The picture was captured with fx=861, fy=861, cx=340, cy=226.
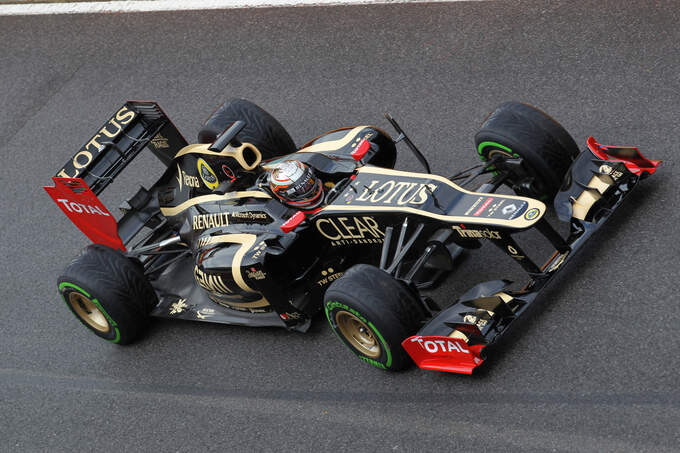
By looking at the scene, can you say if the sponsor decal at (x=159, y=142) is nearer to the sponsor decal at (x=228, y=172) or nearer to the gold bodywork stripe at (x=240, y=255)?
the sponsor decal at (x=228, y=172)

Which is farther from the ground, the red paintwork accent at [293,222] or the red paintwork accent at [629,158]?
the red paintwork accent at [293,222]

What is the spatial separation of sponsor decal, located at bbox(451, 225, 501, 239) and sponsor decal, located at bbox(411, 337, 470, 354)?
2.34 feet

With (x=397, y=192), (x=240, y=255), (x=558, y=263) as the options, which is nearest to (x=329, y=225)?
(x=397, y=192)

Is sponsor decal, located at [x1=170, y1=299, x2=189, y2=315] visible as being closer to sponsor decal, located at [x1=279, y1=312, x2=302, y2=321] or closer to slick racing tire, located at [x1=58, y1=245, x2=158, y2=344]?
slick racing tire, located at [x1=58, y1=245, x2=158, y2=344]

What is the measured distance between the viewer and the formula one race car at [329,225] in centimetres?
535

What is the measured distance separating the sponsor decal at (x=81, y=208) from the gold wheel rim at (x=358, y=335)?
7.21 ft

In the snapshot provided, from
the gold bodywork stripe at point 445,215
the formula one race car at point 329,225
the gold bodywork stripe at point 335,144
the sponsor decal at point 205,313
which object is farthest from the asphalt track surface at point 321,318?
the gold bodywork stripe at point 335,144

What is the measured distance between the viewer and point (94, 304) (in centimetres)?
650

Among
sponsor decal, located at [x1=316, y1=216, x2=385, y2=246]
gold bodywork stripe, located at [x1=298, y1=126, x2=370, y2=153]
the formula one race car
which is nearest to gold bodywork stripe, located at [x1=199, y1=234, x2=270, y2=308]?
the formula one race car

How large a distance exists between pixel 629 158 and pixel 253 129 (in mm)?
3014

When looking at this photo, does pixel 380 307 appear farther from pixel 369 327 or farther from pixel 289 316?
pixel 289 316

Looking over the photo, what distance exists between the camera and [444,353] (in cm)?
525

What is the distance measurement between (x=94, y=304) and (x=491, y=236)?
121 inches

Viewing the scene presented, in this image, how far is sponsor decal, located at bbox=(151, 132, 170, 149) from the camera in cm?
723
